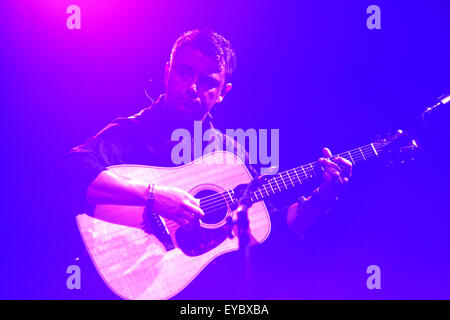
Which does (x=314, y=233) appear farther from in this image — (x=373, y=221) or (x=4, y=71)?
(x=4, y=71)

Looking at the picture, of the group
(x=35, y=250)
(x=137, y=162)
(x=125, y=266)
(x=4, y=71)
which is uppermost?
(x=4, y=71)

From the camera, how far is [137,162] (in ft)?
6.27

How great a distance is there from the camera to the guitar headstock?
2062 mm

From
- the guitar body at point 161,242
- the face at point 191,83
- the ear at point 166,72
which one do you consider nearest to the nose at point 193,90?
the face at point 191,83

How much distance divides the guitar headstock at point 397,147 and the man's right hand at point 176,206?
105 centimetres

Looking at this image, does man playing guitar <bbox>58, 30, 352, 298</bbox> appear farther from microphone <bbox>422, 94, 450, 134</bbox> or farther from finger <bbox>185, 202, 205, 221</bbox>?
microphone <bbox>422, 94, 450, 134</bbox>

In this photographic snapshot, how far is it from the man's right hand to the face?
16.7 inches

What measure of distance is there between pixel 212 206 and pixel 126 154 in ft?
1.64

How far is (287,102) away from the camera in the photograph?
2320 millimetres

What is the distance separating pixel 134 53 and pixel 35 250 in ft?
3.84

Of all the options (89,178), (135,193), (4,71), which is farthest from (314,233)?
(4,71)

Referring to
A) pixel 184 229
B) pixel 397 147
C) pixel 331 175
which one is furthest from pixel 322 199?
pixel 184 229

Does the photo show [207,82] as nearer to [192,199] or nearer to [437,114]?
[192,199]
